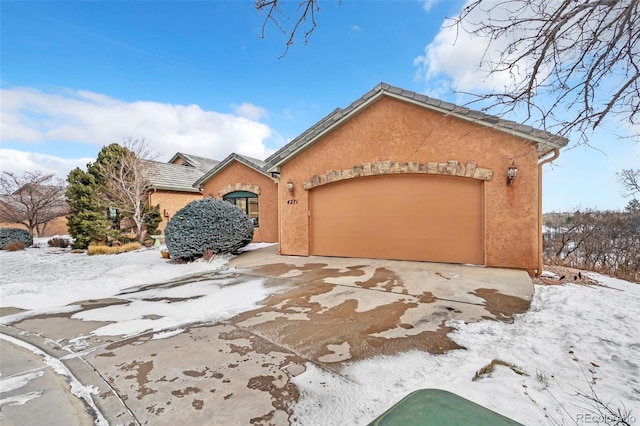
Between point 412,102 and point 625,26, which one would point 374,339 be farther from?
point 412,102

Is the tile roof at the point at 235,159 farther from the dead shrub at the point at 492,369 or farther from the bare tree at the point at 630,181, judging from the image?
the bare tree at the point at 630,181

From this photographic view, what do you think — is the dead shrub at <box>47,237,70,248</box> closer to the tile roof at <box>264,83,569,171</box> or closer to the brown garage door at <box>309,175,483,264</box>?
the tile roof at <box>264,83,569,171</box>

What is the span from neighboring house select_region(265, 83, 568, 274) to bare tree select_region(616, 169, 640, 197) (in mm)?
5223

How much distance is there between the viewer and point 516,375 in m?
2.34

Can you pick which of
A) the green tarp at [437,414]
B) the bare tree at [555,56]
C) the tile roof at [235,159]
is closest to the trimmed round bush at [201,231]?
the tile roof at [235,159]

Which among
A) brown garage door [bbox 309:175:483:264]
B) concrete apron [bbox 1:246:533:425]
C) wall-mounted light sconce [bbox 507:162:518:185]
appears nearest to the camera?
concrete apron [bbox 1:246:533:425]

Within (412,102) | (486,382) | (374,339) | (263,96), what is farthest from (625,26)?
(263,96)

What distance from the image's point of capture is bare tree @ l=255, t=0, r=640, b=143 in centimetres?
249

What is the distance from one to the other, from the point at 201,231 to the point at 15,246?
1278 centimetres

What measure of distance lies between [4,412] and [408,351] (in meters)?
3.49

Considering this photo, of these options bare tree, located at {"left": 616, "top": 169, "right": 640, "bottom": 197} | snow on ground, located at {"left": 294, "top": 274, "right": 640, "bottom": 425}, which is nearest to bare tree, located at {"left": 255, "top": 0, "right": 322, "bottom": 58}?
snow on ground, located at {"left": 294, "top": 274, "right": 640, "bottom": 425}

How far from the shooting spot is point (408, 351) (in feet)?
9.39

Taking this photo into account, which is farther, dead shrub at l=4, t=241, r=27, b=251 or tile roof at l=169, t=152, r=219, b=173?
tile roof at l=169, t=152, r=219, b=173

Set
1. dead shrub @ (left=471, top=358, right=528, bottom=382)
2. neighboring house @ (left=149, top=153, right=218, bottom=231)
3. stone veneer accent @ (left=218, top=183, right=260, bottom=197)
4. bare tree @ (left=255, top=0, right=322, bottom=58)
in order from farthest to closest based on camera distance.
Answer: neighboring house @ (left=149, top=153, right=218, bottom=231)
stone veneer accent @ (left=218, top=183, right=260, bottom=197)
bare tree @ (left=255, top=0, right=322, bottom=58)
dead shrub @ (left=471, top=358, right=528, bottom=382)
